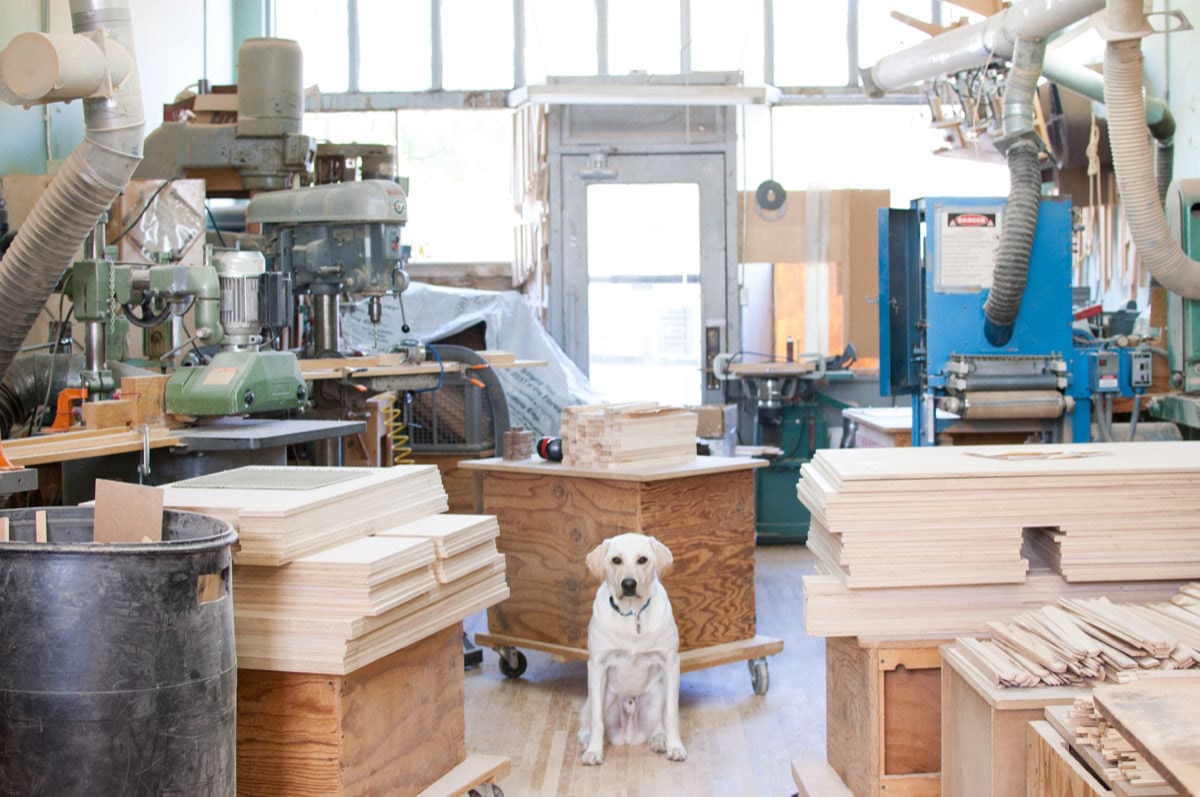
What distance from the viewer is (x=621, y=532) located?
4.56 m

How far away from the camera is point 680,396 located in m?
9.34

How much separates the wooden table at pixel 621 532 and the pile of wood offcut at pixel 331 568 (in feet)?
4.71

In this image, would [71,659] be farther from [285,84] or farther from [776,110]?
[776,110]

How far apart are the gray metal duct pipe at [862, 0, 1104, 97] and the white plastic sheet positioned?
8.39 feet

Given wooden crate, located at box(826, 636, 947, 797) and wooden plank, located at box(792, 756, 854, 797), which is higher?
wooden crate, located at box(826, 636, 947, 797)

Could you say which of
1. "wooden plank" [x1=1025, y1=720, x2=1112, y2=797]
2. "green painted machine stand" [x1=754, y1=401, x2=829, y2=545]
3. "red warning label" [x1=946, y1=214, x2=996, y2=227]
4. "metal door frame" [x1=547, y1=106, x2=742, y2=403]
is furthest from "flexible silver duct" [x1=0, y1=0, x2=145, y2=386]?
"metal door frame" [x1=547, y1=106, x2=742, y2=403]

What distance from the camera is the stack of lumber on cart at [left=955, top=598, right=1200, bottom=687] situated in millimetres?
2467

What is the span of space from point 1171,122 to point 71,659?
20.5ft

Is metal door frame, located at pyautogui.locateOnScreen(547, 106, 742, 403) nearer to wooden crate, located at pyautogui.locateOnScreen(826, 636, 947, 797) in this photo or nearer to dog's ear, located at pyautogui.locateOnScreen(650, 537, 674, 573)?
dog's ear, located at pyautogui.locateOnScreen(650, 537, 674, 573)

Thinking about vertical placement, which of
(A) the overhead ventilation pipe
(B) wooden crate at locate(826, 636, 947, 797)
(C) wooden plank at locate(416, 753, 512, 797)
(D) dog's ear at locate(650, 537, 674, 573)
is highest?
(A) the overhead ventilation pipe

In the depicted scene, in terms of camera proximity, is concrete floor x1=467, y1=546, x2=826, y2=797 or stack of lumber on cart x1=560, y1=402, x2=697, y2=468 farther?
stack of lumber on cart x1=560, y1=402, x2=697, y2=468

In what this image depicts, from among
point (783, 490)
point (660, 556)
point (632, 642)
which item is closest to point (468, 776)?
point (632, 642)

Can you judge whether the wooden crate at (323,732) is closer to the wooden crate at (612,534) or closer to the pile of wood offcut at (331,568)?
the pile of wood offcut at (331,568)

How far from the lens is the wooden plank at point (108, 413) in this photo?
3.92 meters
